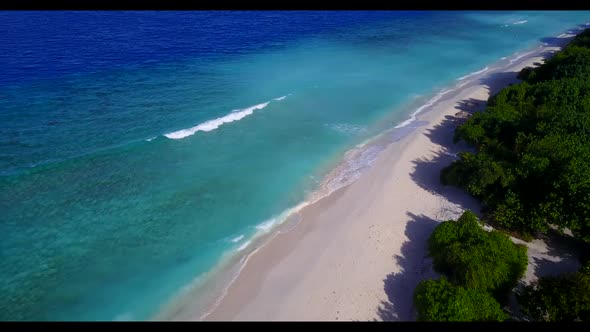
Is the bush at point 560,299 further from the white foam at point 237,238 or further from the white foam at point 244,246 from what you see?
the white foam at point 237,238

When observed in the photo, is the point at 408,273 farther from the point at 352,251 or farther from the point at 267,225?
the point at 267,225

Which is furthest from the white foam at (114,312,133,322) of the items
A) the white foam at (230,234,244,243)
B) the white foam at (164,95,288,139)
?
the white foam at (164,95,288,139)

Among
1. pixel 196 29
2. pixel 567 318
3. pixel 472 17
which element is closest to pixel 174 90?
pixel 196 29

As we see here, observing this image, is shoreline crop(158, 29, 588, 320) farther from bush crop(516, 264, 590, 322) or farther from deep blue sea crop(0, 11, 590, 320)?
bush crop(516, 264, 590, 322)

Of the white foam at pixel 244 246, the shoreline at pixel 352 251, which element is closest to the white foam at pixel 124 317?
the shoreline at pixel 352 251

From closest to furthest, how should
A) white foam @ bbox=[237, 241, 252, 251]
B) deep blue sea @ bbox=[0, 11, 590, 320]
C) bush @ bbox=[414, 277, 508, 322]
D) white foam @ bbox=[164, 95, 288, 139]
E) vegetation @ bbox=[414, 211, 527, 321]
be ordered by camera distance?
bush @ bbox=[414, 277, 508, 322], vegetation @ bbox=[414, 211, 527, 321], deep blue sea @ bbox=[0, 11, 590, 320], white foam @ bbox=[237, 241, 252, 251], white foam @ bbox=[164, 95, 288, 139]

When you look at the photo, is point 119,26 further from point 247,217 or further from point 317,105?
point 247,217
